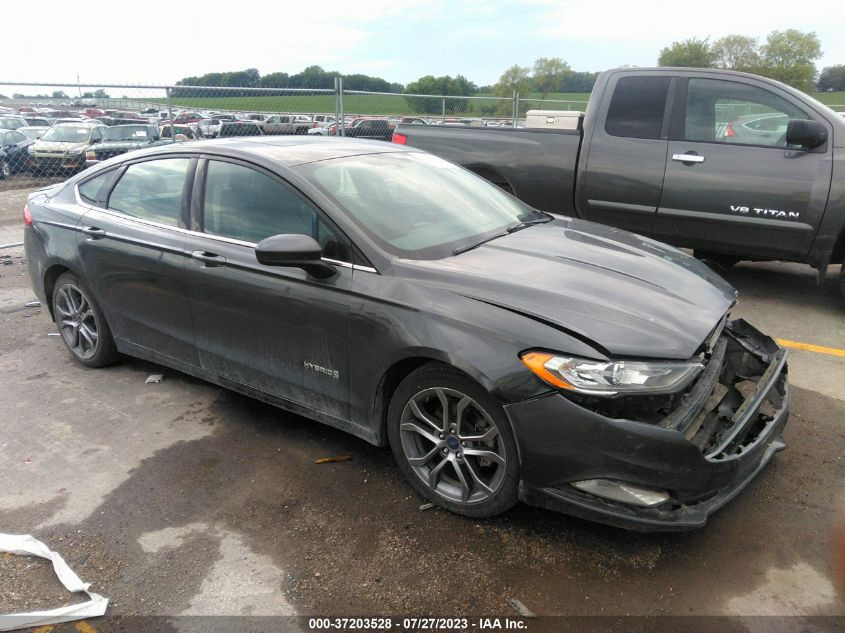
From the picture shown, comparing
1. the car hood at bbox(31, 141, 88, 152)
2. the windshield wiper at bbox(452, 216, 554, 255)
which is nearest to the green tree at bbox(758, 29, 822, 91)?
the car hood at bbox(31, 141, 88, 152)

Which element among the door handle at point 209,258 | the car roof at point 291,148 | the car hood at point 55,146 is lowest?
the door handle at point 209,258

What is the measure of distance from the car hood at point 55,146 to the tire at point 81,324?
14.3 metres

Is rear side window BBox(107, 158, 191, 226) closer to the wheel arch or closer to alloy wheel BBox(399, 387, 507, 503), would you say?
the wheel arch

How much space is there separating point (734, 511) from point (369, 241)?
6.81 ft

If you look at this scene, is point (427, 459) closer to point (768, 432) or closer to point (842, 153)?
point (768, 432)

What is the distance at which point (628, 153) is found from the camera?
5.95m

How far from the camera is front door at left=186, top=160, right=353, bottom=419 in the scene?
10.1 ft

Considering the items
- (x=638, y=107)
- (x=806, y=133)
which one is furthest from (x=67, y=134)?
(x=806, y=133)

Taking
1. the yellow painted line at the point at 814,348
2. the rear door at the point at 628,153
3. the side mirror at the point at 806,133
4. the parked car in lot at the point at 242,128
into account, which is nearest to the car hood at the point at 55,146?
the parked car in lot at the point at 242,128

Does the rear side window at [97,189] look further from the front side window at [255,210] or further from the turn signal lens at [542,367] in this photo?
the turn signal lens at [542,367]

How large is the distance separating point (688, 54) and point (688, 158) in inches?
2286

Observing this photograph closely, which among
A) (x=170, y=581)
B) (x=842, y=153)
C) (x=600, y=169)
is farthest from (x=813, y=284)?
(x=170, y=581)

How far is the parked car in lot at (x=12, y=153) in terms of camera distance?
1802 centimetres

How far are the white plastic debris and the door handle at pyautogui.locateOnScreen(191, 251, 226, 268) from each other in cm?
157
